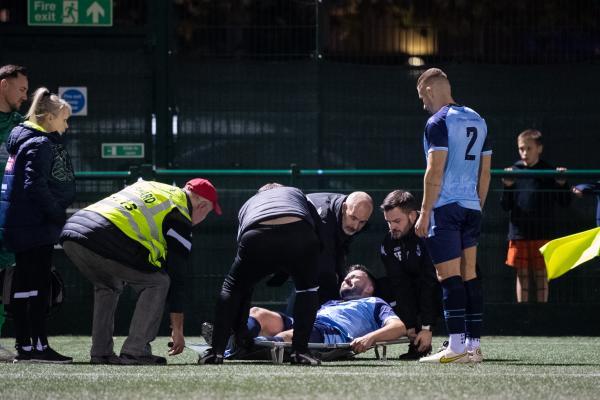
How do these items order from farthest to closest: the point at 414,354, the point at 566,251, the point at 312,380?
the point at 414,354 → the point at 566,251 → the point at 312,380

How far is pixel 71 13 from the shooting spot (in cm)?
1376

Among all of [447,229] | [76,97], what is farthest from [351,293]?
[76,97]

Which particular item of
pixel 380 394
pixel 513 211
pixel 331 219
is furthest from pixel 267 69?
pixel 380 394

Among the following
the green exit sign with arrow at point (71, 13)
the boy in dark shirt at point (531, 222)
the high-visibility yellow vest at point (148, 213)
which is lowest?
the boy in dark shirt at point (531, 222)

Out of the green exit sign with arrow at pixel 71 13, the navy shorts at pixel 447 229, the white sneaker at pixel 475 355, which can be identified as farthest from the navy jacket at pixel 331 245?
the green exit sign with arrow at pixel 71 13

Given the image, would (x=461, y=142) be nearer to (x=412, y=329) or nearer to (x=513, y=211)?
(x=412, y=329)

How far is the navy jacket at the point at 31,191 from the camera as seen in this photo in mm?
8664

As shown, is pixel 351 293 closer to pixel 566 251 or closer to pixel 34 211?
pixel 566 251

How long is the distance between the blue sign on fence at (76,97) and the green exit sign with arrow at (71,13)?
0.65 meters

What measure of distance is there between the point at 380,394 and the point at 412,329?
309 cm

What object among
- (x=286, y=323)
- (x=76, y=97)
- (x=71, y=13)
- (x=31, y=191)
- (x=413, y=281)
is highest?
(x=71, y=13)

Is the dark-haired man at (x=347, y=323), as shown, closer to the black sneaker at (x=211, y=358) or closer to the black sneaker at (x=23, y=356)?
the black sneaker at (x=211, y=358)

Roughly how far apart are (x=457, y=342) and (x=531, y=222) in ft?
10.9

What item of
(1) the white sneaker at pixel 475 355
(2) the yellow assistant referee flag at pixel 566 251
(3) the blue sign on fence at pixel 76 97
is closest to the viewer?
(1) the white sneaker at pixel 475 355
